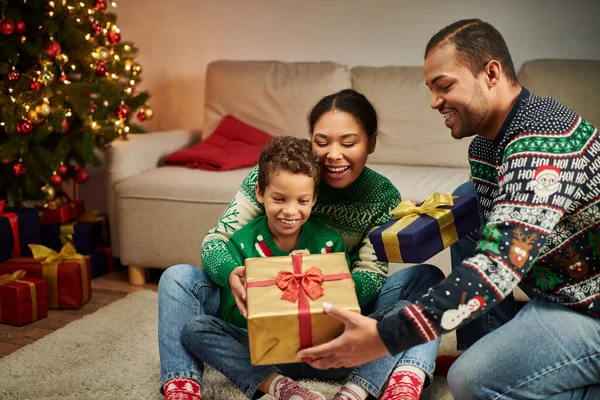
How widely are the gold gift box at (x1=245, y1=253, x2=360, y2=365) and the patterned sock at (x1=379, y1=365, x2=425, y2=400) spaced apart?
11.2 inches

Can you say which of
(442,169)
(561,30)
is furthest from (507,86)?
(561,30)

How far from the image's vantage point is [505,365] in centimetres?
137

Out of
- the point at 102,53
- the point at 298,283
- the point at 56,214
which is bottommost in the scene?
the point at 56,214

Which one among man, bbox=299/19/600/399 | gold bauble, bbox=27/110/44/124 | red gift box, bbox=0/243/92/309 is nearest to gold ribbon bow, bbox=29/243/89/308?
red gift box, bbox=0/243/92/309

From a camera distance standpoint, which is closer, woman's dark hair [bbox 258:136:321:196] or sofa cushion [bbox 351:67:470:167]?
woman's dark hair [bbox 258:136:321:196]

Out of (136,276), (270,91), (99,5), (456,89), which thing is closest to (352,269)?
(456,89)

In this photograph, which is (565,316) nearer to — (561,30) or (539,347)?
(539,347)

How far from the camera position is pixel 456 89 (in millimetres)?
1388

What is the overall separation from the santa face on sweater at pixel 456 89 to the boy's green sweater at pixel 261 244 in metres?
0.49

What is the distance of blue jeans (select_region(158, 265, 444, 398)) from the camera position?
158cm

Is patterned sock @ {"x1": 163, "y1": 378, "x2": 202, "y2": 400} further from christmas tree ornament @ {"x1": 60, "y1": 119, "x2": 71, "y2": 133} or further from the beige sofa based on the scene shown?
christmas tree ornament @ {"x1": 60, "y1": 119, "x2": 71, "y2": 133}

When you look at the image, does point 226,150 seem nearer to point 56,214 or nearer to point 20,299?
point 56,214

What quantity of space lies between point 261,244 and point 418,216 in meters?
0.42

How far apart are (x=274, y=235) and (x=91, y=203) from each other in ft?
8.11
